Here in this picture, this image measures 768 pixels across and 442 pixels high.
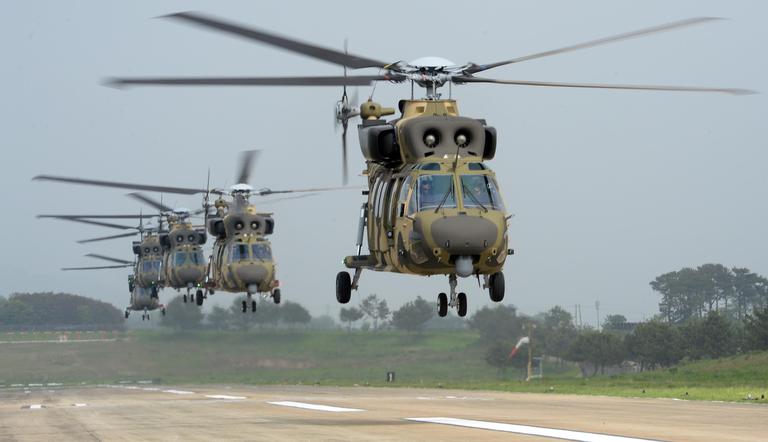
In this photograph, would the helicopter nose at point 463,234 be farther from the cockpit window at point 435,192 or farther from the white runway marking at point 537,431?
the white runway marking at point 537,431

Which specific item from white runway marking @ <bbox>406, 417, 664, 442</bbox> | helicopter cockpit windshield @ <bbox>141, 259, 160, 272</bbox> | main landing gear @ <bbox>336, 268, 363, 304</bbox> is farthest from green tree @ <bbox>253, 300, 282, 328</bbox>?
white runway marking @ <bbox>406, 417, 664, 442</bbox>

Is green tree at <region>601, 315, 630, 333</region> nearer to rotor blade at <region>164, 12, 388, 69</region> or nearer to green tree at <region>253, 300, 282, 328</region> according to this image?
green tree at <region>253, 300, 282, 328</region>

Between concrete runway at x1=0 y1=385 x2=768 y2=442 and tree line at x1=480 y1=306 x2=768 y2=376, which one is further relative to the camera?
tree line at x1=480 y1=306 x2=768 y2=376

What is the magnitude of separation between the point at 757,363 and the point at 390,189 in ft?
173

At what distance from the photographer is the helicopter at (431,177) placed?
A: 22297 millimetres

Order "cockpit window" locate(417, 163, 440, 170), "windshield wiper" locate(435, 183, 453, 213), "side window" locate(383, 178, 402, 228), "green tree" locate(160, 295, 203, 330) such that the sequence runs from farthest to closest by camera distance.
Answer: "green tree" locate(160, 295, 203, 330) → "side window" locate(383, 178, 402, 228) → "cockpit window" locate(417, 163, 440, 170) → "windshield wiper" locate(435, 183, 453, 213)

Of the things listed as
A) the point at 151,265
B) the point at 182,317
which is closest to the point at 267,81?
the point at 151,265

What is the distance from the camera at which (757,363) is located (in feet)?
232

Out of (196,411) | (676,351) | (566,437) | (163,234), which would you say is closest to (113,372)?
(163,234)

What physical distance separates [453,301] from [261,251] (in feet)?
108

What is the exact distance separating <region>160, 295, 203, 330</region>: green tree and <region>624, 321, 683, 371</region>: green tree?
181 feet

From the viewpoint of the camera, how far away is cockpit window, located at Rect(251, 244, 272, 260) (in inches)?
2167

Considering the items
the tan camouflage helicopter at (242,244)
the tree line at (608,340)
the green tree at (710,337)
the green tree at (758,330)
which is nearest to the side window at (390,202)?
the tan camouflage helicopter at (242,244)

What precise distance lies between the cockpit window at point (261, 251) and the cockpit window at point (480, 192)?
32883 millimetres
